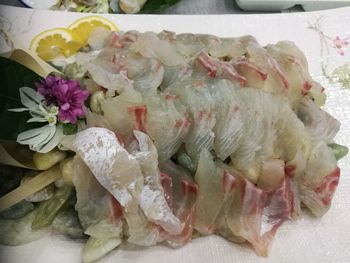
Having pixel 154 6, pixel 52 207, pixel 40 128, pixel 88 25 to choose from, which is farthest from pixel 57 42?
pixel 52 207

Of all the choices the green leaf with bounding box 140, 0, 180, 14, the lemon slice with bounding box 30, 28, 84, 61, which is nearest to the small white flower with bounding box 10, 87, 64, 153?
the lemon slice with bounding box 30, 28, 84, 61

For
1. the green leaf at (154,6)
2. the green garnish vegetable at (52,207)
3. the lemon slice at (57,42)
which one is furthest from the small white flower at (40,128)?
the green leaf at (154,6)

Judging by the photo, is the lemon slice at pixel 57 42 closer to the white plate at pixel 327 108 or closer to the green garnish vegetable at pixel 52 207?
the white plate at pixel 327 108

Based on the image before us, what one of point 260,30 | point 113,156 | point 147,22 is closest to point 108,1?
point 147,22

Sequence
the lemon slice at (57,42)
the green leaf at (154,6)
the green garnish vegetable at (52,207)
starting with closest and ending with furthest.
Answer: the green garnish vegetable at (52,207), the lemon slice at (57,42), the green leaf at (154,6)

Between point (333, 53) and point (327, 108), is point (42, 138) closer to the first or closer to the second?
point (327, 108)

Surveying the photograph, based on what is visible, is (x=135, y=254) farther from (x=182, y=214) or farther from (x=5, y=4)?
(x=5, y=4)
